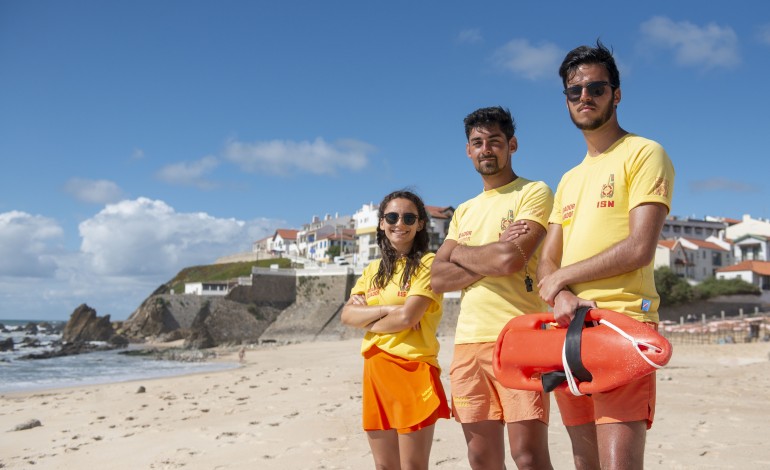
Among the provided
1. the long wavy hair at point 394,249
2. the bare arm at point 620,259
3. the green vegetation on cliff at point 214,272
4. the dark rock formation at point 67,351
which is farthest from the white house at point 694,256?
the bare arm at point 620,259

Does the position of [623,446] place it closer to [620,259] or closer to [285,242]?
[620,259]

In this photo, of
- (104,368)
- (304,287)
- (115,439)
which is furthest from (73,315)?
(115,439)

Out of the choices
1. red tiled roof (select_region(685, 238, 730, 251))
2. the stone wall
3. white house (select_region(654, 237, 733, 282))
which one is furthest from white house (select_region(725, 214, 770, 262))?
the stone wall

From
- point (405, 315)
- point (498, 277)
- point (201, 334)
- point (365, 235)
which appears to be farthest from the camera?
point (365, 235)

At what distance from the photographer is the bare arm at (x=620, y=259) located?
242 cm

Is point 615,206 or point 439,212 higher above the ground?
point 439,212

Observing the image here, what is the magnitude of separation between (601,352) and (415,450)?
1577 mm

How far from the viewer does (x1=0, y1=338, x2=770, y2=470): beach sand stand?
229 inches

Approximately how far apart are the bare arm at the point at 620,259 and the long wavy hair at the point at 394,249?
4.78 ft

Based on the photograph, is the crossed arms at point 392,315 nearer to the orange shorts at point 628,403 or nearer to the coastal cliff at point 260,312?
the orange shorts at point 628,403

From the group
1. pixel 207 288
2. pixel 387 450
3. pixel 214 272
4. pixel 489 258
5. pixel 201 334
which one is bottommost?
pixel 201 334

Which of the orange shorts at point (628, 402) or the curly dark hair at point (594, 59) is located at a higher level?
the curly dark hair at point (594, 59)

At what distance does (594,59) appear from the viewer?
2.77 meters

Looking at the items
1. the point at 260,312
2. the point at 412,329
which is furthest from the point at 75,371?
the point at 260,312
